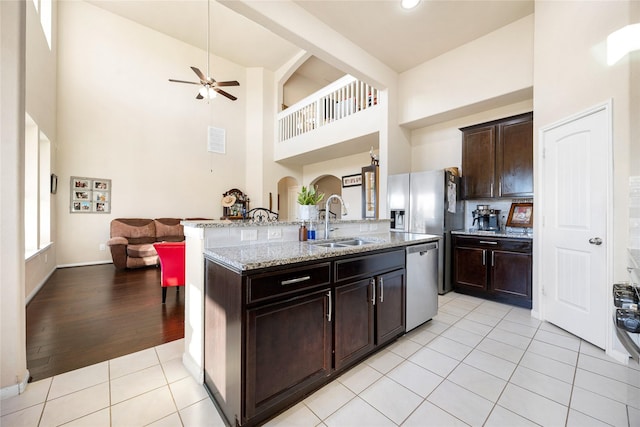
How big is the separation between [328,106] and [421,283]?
4609 millimetres

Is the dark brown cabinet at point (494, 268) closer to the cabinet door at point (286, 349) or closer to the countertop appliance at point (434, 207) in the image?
the countertop appliance at point (434, 207)

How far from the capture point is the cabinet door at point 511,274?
3.08 m

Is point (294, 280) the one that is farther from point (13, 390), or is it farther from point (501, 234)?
point (501, 234)

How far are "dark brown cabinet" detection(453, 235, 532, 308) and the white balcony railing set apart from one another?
2.94 metres

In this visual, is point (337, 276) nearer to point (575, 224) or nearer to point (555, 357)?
point (555, 357)

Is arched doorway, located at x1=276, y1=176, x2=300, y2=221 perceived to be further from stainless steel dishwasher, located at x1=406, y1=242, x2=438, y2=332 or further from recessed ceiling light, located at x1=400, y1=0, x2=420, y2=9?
stainless steel dishwasher, located at x1=406, y1=242, x2=438, y2=332

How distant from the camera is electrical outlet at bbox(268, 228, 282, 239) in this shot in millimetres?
2111

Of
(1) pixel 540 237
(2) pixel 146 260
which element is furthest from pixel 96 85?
(1) pixel 540 237

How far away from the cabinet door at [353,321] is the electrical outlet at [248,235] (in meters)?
0.75

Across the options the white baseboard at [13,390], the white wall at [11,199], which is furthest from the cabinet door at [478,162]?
the white baseboard at [13,390]

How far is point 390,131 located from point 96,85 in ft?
20.5

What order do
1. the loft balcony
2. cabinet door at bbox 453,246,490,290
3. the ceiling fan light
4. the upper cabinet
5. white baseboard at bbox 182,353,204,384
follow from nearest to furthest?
1. white baseboard at bbox 182,353,204,384
2. the upper cabinet
3. cabinet door at bbox 453,246,490,290
4. the ceiling fan light
5. the loft balcony

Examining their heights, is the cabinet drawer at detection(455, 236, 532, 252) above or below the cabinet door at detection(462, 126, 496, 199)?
below

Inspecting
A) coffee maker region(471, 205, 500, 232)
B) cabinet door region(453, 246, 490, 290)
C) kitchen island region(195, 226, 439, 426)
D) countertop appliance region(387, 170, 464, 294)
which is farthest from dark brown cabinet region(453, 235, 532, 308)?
kitchen island region(195, 226, 439, 426)
